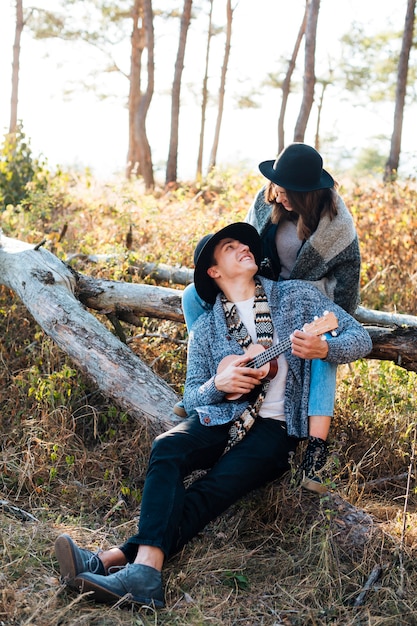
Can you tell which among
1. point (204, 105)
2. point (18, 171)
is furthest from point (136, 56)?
point (18, 171)

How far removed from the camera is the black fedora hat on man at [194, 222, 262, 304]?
13.1 ft

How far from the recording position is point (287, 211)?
14.5ft

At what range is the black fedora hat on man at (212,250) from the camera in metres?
4.01

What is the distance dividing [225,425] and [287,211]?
132 cm

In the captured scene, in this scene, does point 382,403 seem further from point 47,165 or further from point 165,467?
point 47,165

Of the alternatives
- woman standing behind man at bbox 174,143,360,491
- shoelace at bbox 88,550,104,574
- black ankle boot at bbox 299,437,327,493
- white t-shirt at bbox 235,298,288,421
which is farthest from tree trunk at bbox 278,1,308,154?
shoelace at bbox 88,550,104,574

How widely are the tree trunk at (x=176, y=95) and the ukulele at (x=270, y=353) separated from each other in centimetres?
1396

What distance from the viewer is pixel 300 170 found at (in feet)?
13.5

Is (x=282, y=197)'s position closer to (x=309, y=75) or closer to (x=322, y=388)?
(x=322, y=388)

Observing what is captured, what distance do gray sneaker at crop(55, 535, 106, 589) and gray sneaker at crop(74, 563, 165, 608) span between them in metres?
0.05

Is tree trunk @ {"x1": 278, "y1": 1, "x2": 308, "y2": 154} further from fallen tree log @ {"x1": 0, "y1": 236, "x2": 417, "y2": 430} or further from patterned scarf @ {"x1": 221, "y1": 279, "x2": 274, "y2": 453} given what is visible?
patterned scarf @ {"x1": 221, "y1": 279, "x2": 274, "y2": 453}

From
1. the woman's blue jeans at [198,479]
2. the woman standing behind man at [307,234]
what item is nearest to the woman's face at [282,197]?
the woman standing behind man at [307,234]

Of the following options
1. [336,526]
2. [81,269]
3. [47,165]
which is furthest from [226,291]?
[47,165]

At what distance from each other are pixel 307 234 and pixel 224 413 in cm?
113
